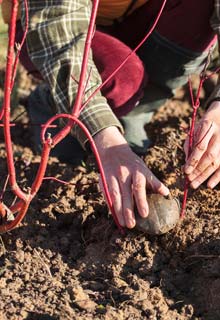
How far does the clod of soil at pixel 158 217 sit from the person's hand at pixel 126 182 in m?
0.04

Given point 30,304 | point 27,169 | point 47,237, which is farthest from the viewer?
point 27,169

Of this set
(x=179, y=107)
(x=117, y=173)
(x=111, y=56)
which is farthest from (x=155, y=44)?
(x=117, y=173)

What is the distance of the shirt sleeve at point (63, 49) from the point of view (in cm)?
218

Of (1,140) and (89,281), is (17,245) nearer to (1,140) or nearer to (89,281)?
(89,281)

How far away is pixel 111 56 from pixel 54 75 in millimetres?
375

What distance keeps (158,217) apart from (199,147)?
288 mm

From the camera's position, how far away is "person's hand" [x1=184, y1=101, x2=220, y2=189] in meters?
2.05

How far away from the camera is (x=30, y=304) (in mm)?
1816

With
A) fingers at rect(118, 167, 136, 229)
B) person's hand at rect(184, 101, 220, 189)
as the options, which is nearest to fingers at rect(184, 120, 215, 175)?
person's hand at rect(184, 101, 220, 189)

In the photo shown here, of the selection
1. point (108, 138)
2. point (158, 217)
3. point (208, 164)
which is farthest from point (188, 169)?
point (108, 138)

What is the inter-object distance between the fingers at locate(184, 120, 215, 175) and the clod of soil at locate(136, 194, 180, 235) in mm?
141

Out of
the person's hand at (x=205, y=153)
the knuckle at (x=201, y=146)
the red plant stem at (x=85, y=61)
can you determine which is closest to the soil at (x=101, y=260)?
the person's hand at (x=205, y=153)

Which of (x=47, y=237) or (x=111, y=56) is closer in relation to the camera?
(x=47, y=237)

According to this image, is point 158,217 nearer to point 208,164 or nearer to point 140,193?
point 140,193
